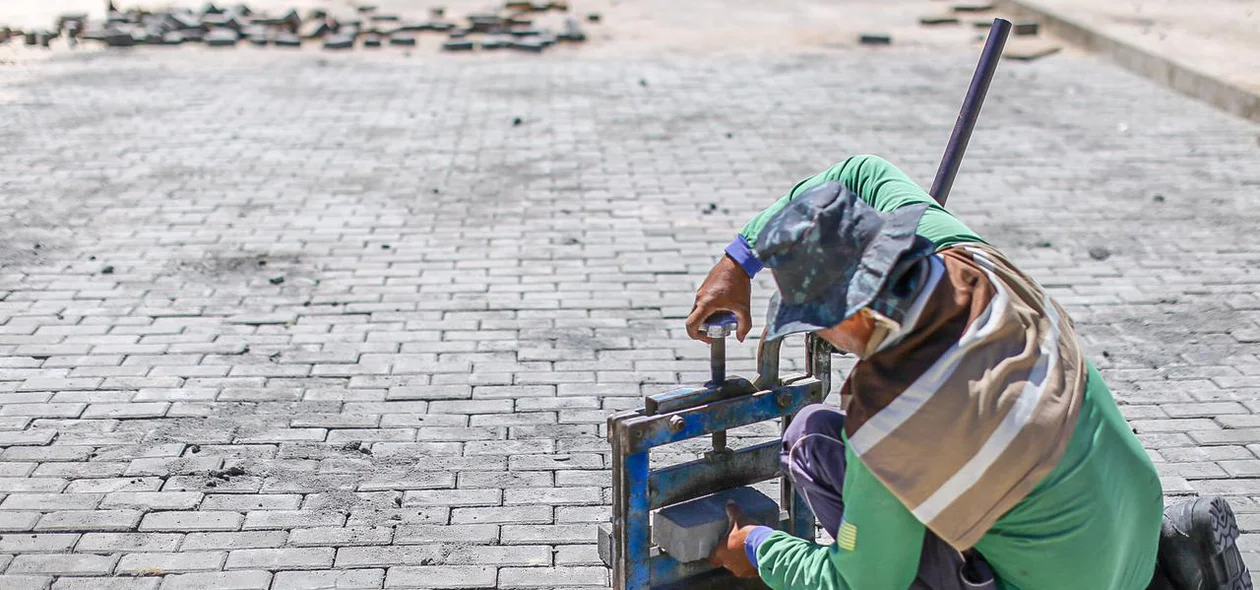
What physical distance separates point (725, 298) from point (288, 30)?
11.8m

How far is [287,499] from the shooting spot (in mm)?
4227

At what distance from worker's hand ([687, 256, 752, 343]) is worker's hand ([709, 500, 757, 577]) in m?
0.48

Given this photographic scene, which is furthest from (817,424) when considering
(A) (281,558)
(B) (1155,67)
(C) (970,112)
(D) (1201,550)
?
(B) (1155,67)

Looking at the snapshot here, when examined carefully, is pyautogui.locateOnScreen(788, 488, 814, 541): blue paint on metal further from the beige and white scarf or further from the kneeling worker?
the beige and white scarf

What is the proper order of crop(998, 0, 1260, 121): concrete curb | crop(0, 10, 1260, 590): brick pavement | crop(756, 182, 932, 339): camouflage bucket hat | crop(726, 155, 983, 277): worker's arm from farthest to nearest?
crop(998, 0, 1260, 121): concrete curb
crop(0, 10, 1260, 590): brick pavement
crop(726, 155, 983, 277): worker's arm
crop(756, 182, 932, 339): camouflage bucket hat

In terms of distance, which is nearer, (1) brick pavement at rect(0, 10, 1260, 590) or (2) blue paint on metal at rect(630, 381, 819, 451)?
(2) blue paint on metal at rect(630, 381, 819, 451)

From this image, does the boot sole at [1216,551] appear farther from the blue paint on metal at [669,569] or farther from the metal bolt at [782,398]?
the blue paint on metal at [669,569]

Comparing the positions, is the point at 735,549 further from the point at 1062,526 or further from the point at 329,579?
the point at 329,579

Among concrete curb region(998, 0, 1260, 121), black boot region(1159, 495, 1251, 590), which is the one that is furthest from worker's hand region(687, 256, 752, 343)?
concrete curb region(998, 0, 1260, 121)

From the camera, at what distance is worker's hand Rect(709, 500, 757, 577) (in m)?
3.17

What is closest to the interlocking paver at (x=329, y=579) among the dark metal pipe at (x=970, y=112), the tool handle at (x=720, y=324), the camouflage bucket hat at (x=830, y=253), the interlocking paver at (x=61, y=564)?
the interlocking paver at (x=61, y=564)

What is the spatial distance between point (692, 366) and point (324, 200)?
3.32 meters

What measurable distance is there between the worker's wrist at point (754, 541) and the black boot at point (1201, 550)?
3.15ft

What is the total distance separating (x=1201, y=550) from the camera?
299 cm
